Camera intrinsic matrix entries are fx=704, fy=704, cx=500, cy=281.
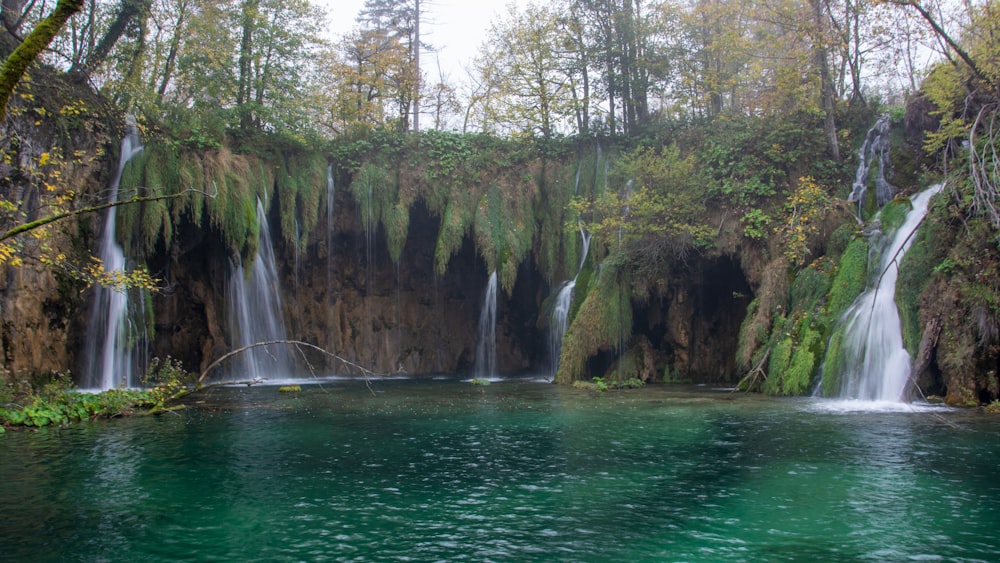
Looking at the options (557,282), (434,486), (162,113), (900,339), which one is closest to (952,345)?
(900,339)

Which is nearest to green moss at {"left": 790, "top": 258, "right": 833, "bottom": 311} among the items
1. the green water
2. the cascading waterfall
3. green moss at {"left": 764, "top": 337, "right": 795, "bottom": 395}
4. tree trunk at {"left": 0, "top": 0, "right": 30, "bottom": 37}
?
green moss at {"left": 764, "top": 337, "right": 795, "bottom": 395}

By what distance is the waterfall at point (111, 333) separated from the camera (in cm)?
1916

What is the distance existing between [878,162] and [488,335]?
14090 mm

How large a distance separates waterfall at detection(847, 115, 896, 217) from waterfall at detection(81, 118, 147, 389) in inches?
793

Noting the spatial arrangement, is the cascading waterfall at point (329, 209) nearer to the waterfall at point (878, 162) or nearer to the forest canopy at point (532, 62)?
the forest canopy at point (532, 62)

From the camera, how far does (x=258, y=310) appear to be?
2347 centimetres

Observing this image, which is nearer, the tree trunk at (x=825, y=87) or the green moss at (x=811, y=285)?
the green moss at (x=811, y=285)

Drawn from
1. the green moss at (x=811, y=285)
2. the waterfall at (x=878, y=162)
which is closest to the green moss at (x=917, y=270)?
the green moss at (x=811, y=285)

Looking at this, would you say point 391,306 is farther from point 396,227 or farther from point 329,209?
point 329,209

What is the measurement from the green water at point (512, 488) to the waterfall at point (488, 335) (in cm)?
1312

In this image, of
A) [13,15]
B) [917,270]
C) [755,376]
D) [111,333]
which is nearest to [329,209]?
[111,333]

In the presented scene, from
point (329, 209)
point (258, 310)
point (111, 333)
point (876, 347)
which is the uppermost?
point (329, 209)

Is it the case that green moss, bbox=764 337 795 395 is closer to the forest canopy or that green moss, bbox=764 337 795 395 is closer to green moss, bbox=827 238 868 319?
green moss, bbox=827 238 868 319

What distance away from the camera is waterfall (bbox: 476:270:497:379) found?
25844 millimetres
